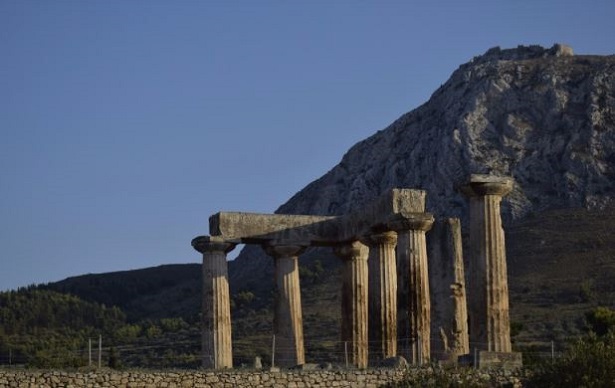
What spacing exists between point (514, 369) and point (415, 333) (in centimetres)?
396

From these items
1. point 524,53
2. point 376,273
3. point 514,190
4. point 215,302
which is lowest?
point 215,302

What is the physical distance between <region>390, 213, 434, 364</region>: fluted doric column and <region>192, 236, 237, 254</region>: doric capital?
7516 millimetres

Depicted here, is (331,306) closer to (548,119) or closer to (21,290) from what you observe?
(548,119)

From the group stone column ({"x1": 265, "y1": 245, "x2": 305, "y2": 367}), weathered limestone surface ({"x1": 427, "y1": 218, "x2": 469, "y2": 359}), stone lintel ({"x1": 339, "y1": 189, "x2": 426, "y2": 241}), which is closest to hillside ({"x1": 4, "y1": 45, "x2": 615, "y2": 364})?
stone column ({"x1": 265, "y1": 245, "x2": 305, "y2": 367})

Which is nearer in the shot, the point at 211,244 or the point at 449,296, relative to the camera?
the point at 449,296

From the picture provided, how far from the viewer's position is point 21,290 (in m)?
111

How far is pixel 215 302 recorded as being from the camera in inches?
1722

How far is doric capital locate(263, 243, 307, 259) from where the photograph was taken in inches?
1756

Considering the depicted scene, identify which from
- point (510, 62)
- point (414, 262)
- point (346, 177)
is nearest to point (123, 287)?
point (346, 177)

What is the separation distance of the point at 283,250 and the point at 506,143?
60167mm

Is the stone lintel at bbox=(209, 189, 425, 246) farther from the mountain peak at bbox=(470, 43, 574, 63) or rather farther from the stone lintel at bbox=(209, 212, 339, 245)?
the mountain peak at bbox=(470, 43, 574, 63)

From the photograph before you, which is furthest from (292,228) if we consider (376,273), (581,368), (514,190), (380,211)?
(514,190)

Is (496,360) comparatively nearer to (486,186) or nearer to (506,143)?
(486,186)

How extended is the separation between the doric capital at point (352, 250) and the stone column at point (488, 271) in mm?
9144
